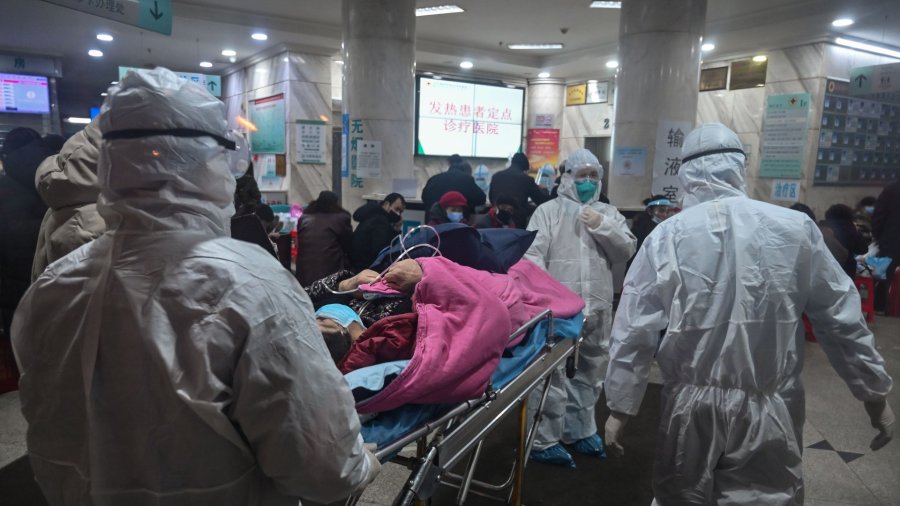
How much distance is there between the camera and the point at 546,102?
10711 millimetres

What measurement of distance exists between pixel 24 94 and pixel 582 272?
10072mm

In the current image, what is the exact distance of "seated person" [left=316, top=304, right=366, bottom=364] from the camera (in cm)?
179

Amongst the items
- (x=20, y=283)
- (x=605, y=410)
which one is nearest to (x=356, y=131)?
(x=20, y=283)

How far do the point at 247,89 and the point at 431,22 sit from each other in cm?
414

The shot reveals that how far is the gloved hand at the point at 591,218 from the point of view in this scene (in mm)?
3102

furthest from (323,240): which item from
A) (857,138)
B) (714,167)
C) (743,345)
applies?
(857,138)

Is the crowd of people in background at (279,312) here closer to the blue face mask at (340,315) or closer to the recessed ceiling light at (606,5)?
the blue face mask at (340,315)

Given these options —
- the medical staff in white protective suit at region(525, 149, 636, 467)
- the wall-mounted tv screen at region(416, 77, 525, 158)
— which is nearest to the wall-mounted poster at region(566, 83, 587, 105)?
the wall-mounted tv screen at region(416, 77, 525, 158)

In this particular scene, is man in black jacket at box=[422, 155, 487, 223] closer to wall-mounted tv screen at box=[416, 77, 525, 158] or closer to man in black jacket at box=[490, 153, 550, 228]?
A: man in black jacket at box=[490, 153, 550, 228]

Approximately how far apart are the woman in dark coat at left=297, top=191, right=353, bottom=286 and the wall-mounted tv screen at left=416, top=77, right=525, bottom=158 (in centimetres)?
578

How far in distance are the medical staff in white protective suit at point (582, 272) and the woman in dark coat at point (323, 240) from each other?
5.22ft

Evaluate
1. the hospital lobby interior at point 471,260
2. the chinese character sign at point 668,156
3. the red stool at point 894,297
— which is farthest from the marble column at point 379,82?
the red stool at point 894,297

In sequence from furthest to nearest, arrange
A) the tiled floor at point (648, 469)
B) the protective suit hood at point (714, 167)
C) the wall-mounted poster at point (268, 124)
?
the wall-mounted poster at point (268, 124) < the tiled floor at point (648, 469) < the protective suit hood at point (714, 167)

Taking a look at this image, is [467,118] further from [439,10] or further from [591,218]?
[591,218]
